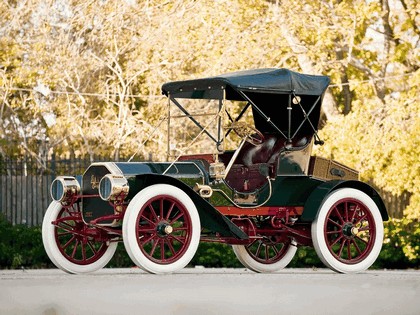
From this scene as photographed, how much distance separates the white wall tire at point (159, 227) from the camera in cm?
1039

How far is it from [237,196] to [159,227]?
152cm

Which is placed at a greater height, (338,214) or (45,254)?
(338,214)

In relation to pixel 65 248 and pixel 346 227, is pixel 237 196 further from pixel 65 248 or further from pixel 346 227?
pixel 65 248

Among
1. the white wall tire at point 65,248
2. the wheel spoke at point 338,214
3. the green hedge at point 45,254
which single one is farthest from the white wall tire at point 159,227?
the green hedge at point 45,254

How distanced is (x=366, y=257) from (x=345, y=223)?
469 millimetres

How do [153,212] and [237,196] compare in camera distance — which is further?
[237,196]

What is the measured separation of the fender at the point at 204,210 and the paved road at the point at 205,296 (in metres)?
0.59

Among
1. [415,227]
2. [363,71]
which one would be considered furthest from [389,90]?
[415,227]

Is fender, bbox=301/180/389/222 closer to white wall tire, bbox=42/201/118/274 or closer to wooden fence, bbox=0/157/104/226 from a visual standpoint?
white wall tire, bbox=42/201/118/274

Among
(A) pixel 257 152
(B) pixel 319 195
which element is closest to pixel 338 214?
(B) pixel 319 195

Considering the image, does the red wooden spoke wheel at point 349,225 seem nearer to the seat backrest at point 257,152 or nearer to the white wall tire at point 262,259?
the white wall tire at point 262,259

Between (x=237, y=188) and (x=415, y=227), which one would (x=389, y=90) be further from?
(x=237, y=188)

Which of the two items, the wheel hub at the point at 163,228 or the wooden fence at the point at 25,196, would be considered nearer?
the wheel hub at the point at 163,228

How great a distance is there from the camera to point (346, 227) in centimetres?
1192
